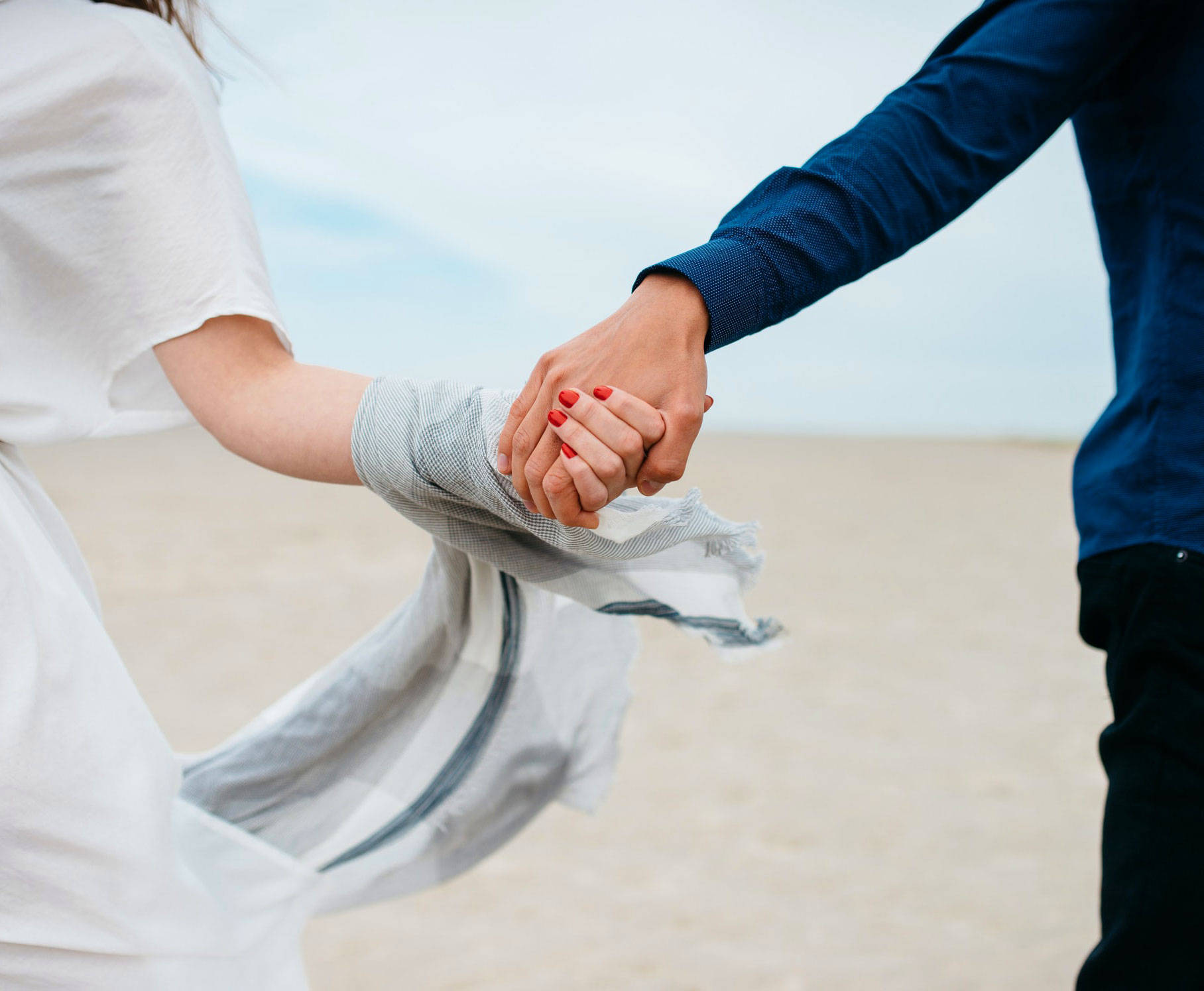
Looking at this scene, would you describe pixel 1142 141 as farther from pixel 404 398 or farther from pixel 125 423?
pixel 125 423

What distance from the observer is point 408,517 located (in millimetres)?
1061

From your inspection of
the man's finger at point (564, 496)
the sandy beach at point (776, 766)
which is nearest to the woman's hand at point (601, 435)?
the man's finger at point (564, 496)

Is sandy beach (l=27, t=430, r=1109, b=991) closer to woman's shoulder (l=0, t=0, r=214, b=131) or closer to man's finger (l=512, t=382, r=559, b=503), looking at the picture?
man's finger (l=512, t=382, r=559, b=503)

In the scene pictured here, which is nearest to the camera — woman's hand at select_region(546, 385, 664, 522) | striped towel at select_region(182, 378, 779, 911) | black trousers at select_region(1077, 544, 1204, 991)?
woman's hand at select_region(546, 385, 664, 522)

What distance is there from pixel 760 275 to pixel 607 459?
233 millimetres

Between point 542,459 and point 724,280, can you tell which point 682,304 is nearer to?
point 724,280

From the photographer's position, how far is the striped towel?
1104 mm

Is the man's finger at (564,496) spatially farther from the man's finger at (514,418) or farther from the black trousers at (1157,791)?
the black trousers at (1157,791)

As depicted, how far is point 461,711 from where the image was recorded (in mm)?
1341

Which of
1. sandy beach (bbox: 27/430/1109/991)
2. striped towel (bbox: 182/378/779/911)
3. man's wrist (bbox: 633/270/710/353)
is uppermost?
man's wrist (bbox: 633/270/710/353)

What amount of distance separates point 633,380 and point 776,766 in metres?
3.35

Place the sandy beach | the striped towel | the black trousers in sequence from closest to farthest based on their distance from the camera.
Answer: the black trousers, the striped towel, the sandy beach

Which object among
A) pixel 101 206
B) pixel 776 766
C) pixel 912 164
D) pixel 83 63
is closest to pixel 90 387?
pixel 101 206

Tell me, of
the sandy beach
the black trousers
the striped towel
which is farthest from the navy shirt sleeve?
the sandy beach
